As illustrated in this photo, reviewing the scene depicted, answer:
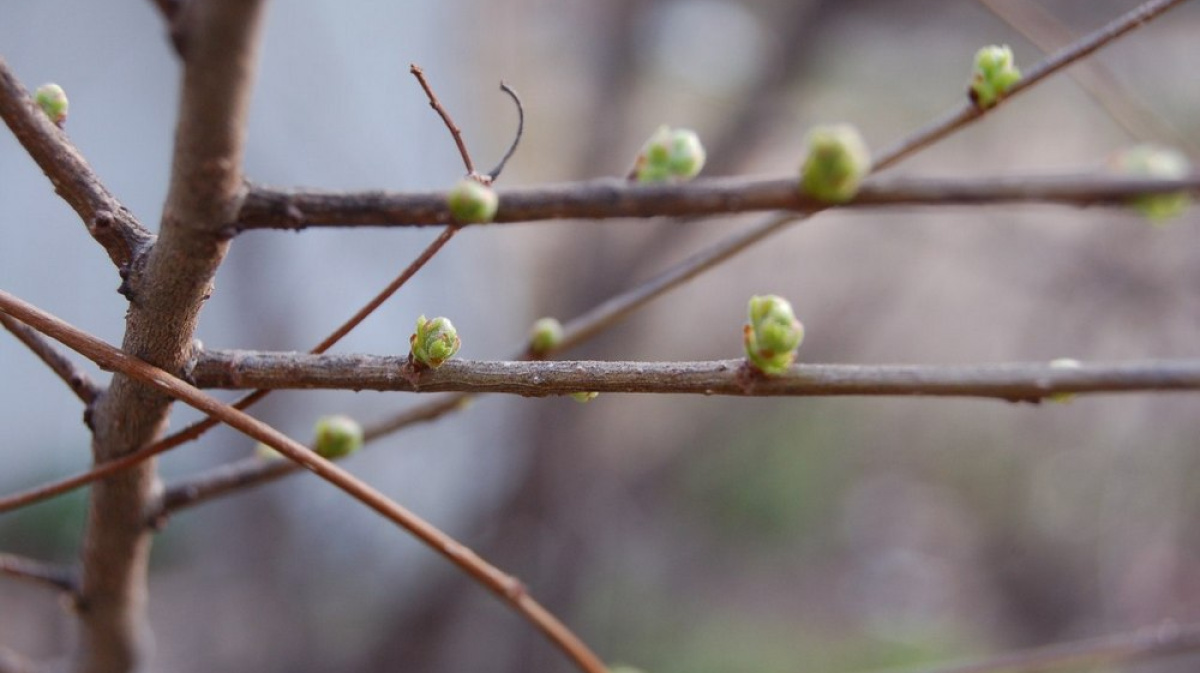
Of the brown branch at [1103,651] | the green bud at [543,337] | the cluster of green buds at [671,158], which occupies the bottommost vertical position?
the brown branch at [1103,651]

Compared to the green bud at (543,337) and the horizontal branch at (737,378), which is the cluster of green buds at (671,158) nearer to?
the horizontal branch at (737,378)

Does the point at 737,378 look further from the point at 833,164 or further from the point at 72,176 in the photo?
the point at 72,176

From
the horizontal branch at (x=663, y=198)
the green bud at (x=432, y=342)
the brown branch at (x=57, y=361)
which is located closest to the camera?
the horizontal branch at (x=663, y=198)

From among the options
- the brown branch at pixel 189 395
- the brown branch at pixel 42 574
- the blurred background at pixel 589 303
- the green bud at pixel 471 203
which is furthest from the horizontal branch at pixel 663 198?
the blurred background at pixel 589 303

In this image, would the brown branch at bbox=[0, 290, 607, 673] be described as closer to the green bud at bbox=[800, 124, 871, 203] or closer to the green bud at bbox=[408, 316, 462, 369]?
the green bud at bbox=[408, 316, 462, 369]

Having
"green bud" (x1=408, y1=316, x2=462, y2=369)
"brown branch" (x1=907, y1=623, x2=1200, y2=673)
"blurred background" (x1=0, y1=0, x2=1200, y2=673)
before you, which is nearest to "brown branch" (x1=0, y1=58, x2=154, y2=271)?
"green bud" (x1=408, y1=316, x2=462, y2=369)

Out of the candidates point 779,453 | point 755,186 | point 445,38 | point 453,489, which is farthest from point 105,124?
point 779,453
